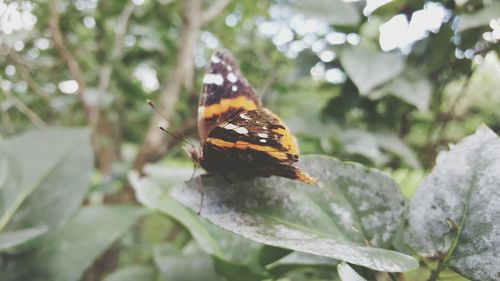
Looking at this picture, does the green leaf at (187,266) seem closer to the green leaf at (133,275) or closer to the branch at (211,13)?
the green leaf at (133,275)

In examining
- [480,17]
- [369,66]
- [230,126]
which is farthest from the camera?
[369,66]

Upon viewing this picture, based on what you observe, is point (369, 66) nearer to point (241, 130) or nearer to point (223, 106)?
point (223, 106)

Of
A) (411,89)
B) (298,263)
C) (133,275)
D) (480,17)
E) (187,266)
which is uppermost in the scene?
(480,17)

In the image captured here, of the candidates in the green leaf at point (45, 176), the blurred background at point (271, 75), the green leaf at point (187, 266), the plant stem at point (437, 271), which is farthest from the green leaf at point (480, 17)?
the green leaf at point (45, 176)

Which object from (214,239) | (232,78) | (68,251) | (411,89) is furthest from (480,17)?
(68,251)

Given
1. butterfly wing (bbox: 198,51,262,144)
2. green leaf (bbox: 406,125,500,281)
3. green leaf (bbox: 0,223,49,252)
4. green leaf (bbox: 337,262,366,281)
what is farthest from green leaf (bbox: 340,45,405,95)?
green leaf (bbox: 0,223,49,252)

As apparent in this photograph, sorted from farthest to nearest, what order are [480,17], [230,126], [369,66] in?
1. [369,66]
2. [480,17]
3. [230,126]

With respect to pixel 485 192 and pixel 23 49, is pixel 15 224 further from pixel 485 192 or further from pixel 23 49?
pixel 23 49

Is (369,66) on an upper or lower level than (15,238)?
upper
